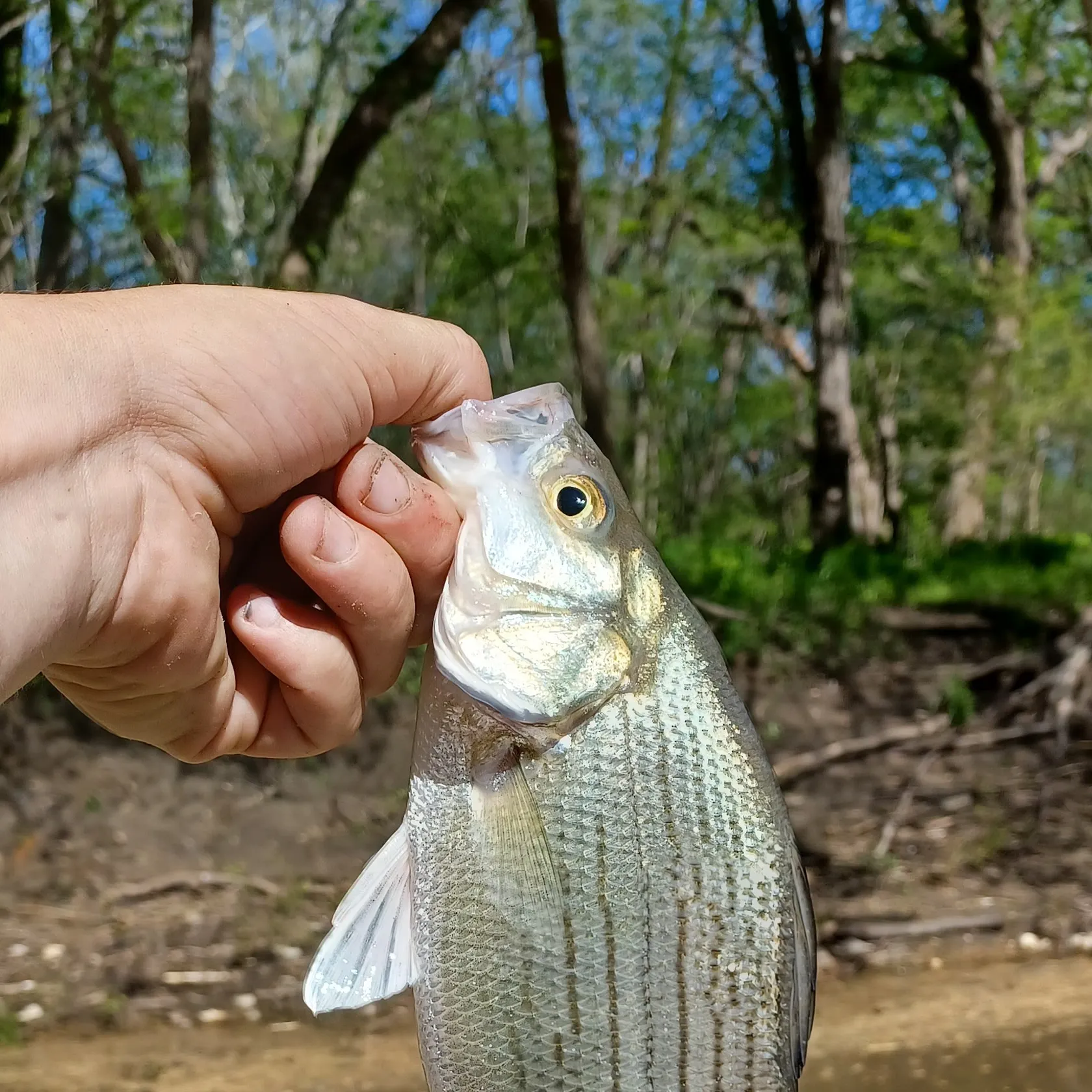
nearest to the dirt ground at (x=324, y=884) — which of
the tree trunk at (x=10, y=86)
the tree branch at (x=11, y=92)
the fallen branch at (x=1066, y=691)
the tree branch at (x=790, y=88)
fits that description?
the fallen branch at (x=1066, y=691)

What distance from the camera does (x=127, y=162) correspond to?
7.33m

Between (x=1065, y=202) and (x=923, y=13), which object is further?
(x=1065, y=202)

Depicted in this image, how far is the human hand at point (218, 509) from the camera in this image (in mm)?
1508

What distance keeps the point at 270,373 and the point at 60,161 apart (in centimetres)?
903

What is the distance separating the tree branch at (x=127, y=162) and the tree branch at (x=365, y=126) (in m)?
0.83

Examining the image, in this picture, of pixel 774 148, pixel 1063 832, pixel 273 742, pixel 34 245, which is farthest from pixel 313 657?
pixel 774 148

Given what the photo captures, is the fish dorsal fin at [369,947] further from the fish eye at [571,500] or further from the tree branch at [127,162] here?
the tree branch at [127,162]

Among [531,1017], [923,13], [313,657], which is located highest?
[923,13]

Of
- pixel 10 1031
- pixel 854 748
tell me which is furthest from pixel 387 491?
pixel 854 748

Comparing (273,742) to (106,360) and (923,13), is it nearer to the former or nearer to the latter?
(106,360)

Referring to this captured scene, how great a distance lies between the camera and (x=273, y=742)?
2195 mm

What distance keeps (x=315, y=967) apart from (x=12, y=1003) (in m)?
4.87

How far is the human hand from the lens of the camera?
4.95 feet

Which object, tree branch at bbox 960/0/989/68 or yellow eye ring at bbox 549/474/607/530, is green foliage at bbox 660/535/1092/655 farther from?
tree branch at bbox 960/0/989/68
